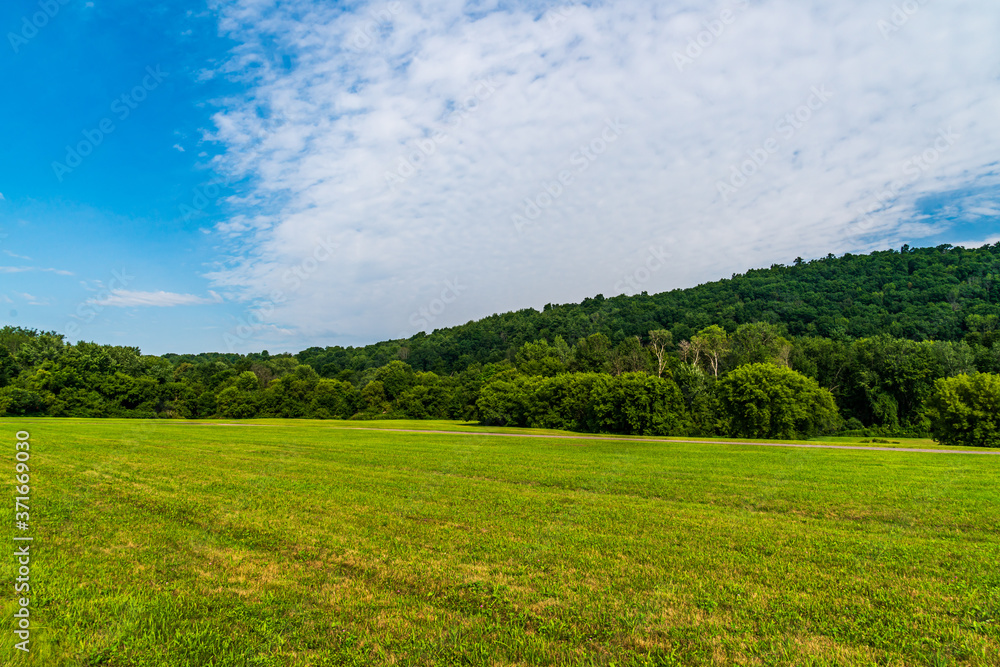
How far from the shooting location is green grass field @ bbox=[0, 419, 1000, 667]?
5.60m

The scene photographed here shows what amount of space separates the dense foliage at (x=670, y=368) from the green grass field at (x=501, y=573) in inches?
1744

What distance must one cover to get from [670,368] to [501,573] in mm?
93892

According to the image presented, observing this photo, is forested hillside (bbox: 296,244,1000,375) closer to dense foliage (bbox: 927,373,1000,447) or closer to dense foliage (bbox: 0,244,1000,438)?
dense foliage (bbox: 0,244,1000,438)

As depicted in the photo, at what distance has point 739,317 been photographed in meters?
131

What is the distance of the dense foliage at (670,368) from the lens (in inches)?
2359

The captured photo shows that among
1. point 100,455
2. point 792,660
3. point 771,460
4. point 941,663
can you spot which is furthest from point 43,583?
point 771,460

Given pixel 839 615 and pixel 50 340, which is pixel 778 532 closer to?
pixel 839 615

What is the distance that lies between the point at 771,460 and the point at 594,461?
32.0 feet
